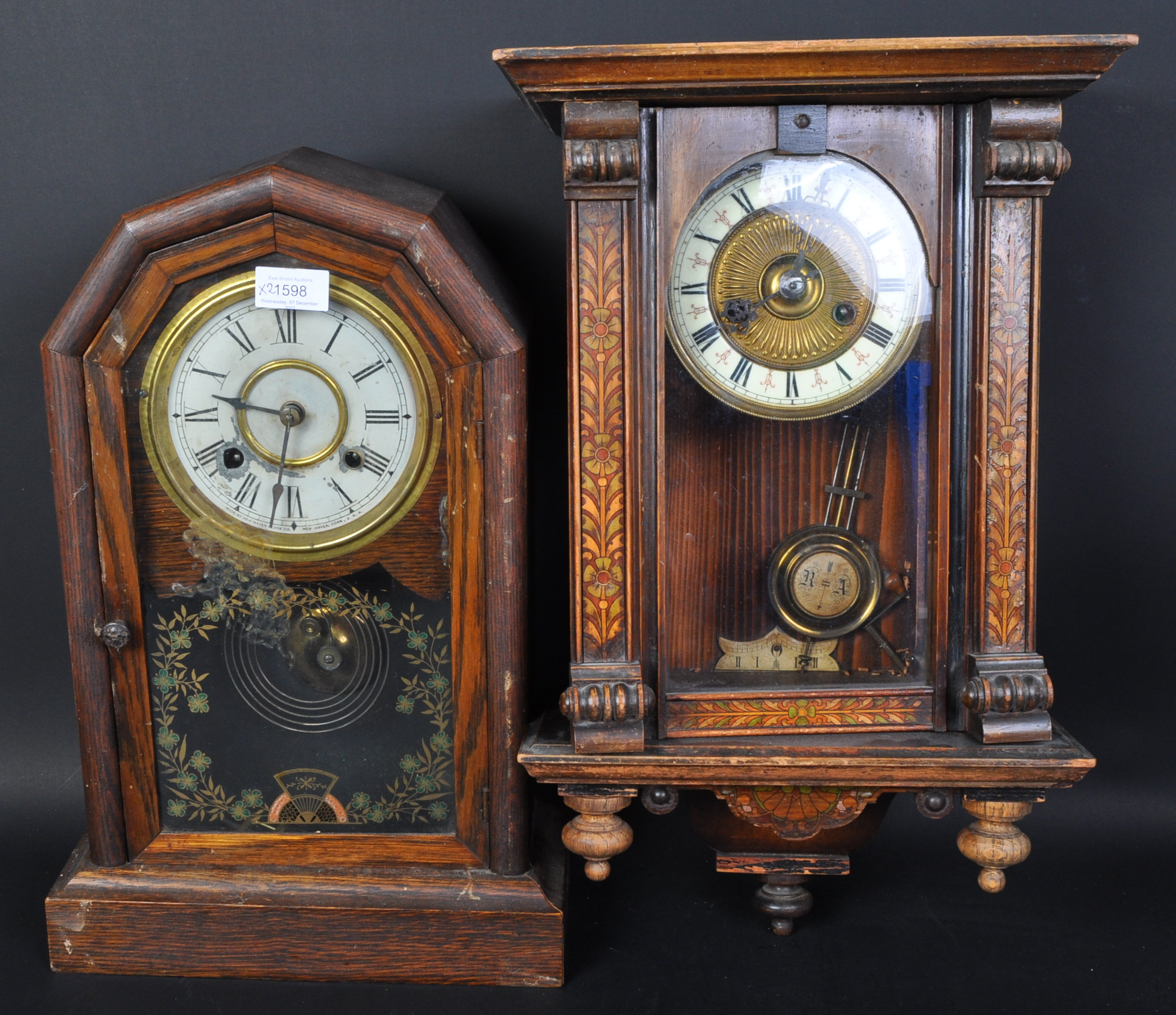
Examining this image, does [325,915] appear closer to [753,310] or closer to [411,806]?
[411,806]

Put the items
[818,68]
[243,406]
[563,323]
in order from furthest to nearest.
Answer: [563,323], [243,406], [818,68]

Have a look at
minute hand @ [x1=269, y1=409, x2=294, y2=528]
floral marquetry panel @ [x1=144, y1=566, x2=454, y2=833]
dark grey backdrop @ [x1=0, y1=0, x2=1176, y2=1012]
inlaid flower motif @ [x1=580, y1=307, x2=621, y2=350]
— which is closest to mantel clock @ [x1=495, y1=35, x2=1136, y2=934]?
inlaid flower motif @ [x1=580, y1=307, x2=621, y2=350]

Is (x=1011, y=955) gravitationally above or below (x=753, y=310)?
below

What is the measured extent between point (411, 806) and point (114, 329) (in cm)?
94

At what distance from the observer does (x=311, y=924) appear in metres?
1.96

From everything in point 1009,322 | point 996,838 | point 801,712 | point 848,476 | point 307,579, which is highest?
point 1009,322

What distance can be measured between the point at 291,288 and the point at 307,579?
484 millimetres

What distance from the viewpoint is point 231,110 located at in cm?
229

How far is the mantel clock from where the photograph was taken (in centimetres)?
172

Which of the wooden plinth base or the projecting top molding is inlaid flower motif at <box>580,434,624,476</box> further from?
the wooden plinth base

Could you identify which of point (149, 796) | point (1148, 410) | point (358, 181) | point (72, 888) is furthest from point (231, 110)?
point (1148, 410)

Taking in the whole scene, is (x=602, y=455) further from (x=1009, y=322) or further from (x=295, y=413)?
(x=1009, y=322)

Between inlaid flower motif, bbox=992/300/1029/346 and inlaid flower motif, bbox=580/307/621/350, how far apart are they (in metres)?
0.58

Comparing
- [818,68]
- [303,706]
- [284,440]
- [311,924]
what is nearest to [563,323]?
[284,440]
